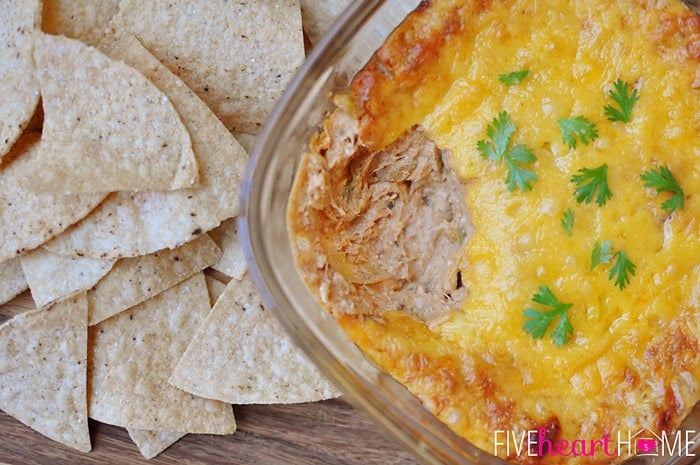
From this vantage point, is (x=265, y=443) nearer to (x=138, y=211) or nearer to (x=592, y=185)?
(x=138, y=211)

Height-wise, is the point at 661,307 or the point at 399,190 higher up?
the point at 661,307

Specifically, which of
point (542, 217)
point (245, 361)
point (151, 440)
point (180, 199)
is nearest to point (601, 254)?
point (542, 217)

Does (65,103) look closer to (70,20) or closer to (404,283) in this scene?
(70,20)

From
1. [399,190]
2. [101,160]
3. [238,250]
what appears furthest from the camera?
[238,250]

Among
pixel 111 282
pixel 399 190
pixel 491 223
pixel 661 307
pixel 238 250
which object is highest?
pixel 661 307

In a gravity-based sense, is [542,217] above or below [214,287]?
above

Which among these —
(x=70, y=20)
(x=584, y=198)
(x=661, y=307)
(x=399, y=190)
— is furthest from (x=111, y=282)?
(x=661, y=307)

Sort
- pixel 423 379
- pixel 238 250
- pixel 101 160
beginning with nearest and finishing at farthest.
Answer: pixel 423 379 → pixel 101 160 → pixel 238 250
